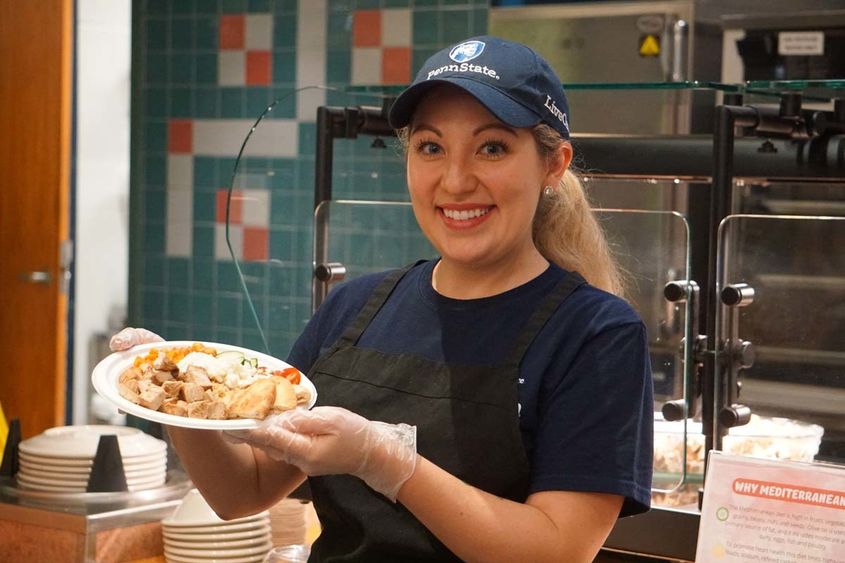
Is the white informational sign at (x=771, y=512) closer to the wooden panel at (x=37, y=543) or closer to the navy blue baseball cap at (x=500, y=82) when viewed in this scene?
the navy blue baseball cap at (x=500, y=82)

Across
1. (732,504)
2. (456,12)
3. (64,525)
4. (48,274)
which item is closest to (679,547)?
(732,504)

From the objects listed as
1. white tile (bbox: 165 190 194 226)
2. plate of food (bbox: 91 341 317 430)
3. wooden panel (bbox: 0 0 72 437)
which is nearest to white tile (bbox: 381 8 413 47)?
white tile (bbox: 165 190 194 226)

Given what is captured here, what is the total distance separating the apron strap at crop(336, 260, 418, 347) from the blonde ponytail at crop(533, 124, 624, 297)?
0.66 feet

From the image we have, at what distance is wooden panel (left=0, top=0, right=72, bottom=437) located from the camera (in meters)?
4.79

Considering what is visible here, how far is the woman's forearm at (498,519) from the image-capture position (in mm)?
1324

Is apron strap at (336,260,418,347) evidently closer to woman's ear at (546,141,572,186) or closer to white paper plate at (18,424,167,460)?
woman's ear at (546,141,572,186)

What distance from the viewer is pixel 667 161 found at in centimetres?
210

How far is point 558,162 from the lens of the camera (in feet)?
4.95

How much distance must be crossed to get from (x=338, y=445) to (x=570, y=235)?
460mm

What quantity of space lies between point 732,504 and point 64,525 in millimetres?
1271

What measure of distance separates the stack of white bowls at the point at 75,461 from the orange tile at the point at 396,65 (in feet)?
7.51

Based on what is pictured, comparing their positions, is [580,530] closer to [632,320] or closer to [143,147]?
[632,320]

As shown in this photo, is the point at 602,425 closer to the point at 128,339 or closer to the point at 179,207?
the point at 128,339

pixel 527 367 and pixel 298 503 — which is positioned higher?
pixel 527 367
